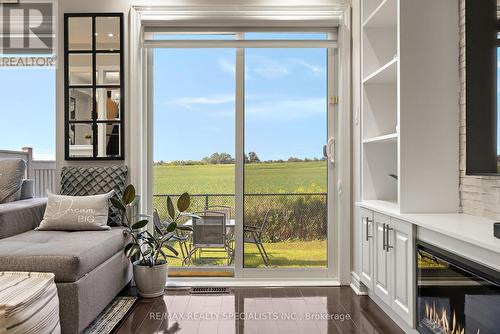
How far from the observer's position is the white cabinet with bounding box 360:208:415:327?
237cm

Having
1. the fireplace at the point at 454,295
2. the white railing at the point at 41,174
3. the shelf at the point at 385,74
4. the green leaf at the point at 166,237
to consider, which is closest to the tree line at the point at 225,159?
the green leaf at the point at 166,237

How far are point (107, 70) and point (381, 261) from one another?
2.97m

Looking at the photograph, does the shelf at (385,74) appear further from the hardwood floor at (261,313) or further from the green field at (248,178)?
the hardwood floor at (261,313)

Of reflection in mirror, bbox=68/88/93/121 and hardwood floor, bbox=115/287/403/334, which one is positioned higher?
reflection in mirror, bbox=68/88/93/121

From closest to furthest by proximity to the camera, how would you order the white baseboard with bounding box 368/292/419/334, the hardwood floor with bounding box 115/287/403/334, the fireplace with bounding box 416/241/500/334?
the fireplace with bounding box 416/241/500/334, the white baseboard with bounding box 368/292/419/334, the hardwood floor with bounding box 115/287/403/334

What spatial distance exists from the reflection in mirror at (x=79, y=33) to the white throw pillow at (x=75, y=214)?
147 cm

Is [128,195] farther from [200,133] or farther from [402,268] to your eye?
[402,268]

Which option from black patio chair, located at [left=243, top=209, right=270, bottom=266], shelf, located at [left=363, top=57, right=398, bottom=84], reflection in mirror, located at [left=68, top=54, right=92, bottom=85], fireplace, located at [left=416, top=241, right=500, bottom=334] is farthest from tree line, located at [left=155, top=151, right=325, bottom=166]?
fireplace, located at [left=416, top=241, right=500, bottom=334]

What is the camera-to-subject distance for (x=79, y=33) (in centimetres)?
371

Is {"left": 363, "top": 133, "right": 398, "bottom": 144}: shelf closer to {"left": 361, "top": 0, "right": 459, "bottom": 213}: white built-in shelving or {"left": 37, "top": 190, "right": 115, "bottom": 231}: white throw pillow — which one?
{"left": 361, "top": 0, "right": 459, "bottom": 213}: white built-in shelving

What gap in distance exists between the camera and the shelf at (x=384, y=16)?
2.88 m

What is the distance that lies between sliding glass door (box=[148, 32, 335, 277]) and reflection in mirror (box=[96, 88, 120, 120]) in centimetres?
35

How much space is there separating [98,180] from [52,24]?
188 cm

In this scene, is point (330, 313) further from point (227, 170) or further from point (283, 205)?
point (227, 170)
